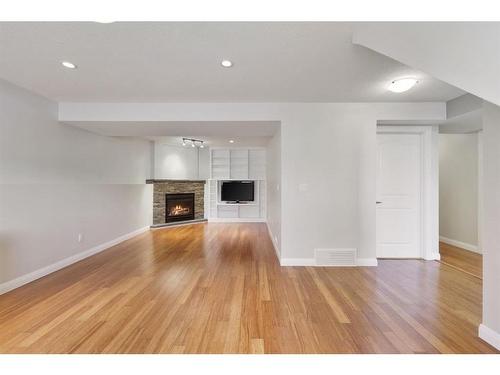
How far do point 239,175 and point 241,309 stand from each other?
5183 mm

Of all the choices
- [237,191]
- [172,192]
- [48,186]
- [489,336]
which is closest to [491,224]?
[489,336]

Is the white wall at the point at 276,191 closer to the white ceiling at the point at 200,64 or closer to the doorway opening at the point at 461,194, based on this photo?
the white ceiling at the point at 200,64

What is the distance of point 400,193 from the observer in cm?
355

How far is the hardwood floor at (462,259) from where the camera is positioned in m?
3.07

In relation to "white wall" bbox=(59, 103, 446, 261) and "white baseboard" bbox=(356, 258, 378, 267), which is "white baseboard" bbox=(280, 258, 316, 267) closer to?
"white wall" bbox=(59, 103, 446, 261)

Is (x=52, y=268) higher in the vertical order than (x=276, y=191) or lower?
lower

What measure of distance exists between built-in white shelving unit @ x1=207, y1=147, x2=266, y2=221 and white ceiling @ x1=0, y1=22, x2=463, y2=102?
3951mm

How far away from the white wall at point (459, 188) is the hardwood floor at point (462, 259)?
260 millimetres

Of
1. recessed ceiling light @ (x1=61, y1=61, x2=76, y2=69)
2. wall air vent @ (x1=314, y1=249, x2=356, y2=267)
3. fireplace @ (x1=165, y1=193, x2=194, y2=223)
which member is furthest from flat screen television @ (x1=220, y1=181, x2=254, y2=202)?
recessed ceiling light @ (x1=61, y1=61, x2=76, y2=69)

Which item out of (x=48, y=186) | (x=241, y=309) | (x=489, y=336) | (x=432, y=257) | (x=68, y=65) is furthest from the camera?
(x=432, y=257)

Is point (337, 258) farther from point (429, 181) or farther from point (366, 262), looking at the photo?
point (429, 181)

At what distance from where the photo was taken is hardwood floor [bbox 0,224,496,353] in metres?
1.62
